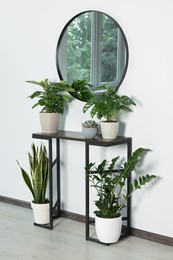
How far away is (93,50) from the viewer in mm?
2848

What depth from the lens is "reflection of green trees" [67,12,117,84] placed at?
2.74 metres

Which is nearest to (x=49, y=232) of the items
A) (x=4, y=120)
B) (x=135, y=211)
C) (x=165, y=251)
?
(x=135, y=211)

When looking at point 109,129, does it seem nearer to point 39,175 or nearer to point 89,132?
point 89,132

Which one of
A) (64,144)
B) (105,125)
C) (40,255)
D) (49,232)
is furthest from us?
(64,144)

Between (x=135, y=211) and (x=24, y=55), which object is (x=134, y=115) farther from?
(x=24, y=55)

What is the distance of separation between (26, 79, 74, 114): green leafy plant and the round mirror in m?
0.12

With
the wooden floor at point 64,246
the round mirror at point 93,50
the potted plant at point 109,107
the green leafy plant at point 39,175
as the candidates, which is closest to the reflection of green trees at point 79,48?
the round mirror at point 93,50

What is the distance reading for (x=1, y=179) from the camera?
353cm

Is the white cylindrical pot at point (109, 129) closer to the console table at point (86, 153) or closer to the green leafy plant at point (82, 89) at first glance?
the console table at point (86, 153)

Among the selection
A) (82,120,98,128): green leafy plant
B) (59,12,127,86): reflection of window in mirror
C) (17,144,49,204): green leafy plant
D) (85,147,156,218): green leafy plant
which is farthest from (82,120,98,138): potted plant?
(17,144,49,204): green leafy plant

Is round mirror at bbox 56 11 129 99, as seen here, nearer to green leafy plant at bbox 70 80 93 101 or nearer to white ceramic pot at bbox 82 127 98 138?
green leafy plant at bbox 70 80 93 101

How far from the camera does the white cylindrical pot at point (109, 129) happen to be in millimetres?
2627

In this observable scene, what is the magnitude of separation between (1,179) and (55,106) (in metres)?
0.94

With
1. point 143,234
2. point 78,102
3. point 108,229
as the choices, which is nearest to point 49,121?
point 78,102
